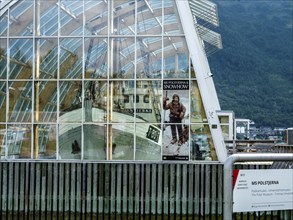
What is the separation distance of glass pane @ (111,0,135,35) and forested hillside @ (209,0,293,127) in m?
92.4

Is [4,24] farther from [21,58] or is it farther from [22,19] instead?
[21,58]

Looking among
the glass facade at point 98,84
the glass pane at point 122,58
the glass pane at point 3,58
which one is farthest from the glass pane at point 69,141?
the glass pane at point 3,58

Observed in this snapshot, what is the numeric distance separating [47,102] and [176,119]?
3554mm

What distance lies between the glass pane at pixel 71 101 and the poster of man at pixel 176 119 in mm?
2333

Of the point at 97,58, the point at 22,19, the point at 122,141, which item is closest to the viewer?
the point at 122,141

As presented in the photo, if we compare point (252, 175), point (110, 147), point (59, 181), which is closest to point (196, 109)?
point (110, 147)

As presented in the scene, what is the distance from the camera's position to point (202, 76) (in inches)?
612

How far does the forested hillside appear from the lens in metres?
116

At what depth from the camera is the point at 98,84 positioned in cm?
1602

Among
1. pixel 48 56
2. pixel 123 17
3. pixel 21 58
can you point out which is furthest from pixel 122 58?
pixel 21 58

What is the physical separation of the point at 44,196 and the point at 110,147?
214 centimetres

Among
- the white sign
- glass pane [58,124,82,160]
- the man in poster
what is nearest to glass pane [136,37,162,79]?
the man in poster

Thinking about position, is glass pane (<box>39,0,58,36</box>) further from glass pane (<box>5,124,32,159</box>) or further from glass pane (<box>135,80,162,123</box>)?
glass pane (<box>135,80,162,123</box>)

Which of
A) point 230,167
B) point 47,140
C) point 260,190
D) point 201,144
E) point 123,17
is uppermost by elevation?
point 123,17
